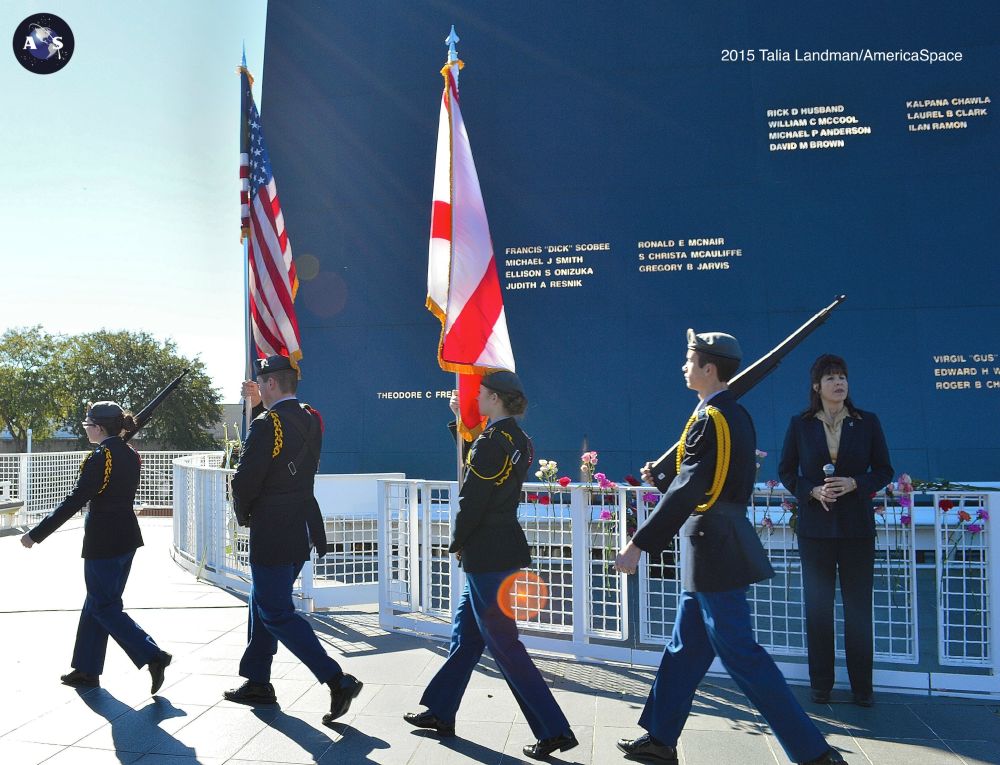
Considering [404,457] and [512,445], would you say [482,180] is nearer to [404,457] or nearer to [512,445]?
[404,457]

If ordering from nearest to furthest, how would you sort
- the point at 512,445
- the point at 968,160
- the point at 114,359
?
the point at 512,445
the point at 968,160
the point at 114,359

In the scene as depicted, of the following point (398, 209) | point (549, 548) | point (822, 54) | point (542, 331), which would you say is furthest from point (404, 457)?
point (822, 54)

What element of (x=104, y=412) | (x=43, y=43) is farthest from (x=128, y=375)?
(x=104, y=412)

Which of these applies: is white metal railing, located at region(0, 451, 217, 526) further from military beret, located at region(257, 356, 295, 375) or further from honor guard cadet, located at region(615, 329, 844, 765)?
honor guard cadet, located at region(615, 329, 844, 765)

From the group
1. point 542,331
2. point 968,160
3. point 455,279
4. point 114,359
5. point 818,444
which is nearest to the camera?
point 818,444

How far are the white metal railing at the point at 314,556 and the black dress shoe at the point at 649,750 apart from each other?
290 centimetres

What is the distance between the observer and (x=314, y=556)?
6.01 meters

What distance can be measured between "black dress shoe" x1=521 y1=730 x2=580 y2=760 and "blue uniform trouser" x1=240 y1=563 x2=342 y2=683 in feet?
3.26

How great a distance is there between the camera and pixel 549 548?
4.46 metres

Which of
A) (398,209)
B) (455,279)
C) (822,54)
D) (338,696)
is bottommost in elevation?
(338,696)

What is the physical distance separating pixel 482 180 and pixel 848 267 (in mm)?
4146

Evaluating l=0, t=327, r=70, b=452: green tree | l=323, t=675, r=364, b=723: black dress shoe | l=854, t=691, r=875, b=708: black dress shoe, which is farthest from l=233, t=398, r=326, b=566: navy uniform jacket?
l=0, t=327, r=70, b=452: green tree

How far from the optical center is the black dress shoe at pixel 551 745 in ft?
9.99

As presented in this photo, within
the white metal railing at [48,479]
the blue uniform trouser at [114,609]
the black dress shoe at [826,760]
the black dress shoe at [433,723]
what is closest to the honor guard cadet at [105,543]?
the blue uniform trouser at [114,609]
